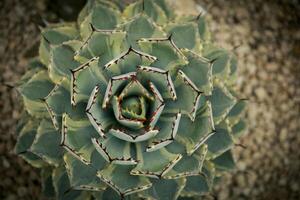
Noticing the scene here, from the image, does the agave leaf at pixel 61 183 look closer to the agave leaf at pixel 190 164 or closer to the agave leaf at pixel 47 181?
the agave leaf at pixel 47 181

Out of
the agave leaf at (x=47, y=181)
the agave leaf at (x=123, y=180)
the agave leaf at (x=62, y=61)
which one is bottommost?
the agave leaf at (x=47, y=181)

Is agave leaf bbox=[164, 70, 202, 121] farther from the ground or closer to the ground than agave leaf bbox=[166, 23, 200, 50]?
closer to the ground

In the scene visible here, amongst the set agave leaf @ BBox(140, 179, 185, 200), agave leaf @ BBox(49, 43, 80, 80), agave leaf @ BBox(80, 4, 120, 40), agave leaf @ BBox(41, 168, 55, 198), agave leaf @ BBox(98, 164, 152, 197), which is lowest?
agave leaf @ BBox(41, 168, 55, 198)

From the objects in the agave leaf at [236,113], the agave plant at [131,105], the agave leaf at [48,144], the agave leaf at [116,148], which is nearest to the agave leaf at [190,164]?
the agave plant at [131,105]

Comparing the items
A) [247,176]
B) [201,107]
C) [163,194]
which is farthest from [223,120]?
[247,176]

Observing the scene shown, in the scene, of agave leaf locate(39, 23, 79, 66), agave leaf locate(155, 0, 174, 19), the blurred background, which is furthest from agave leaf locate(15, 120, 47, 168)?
the blurred background

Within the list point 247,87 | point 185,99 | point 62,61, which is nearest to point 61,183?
point 62,61

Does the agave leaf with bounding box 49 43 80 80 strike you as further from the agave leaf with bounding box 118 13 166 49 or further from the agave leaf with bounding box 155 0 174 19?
the agave leaf with bounding box 155 0 174 19
